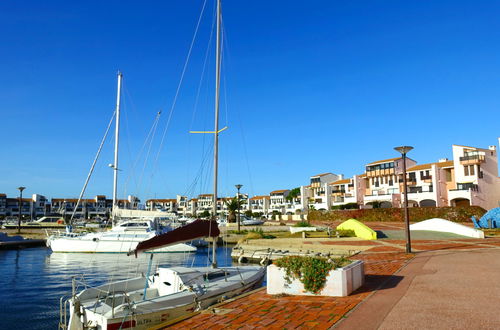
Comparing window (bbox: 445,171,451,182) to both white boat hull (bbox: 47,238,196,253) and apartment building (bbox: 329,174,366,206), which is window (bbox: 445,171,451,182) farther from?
white boat hull (bbox: 47,238,196,253)

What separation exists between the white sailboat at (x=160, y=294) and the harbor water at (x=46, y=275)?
153 cm

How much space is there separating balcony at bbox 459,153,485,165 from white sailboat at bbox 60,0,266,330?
180 ft

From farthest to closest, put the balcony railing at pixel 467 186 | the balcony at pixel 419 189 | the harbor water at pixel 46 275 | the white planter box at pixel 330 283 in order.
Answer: the balcony at pixel 419 189, the balcony railing at pixel 467 186, the harbor water at pixel 46 275, the white planter box at pixel 330 283

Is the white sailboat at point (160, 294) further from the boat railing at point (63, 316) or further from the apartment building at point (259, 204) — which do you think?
the apartment building at point (259, 204)

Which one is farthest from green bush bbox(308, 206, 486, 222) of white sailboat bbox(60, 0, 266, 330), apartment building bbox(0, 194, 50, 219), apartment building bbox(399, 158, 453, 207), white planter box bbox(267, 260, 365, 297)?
apartment building bbox(0, 194, 50, 219)

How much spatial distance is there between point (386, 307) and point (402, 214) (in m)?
47.2

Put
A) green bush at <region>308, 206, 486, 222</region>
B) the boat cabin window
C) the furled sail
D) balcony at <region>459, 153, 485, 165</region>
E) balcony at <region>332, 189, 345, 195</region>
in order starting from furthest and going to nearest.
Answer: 1. balcony at <region>332, 189, 345, 195</region>
2. balcony at <region>459, 153, 485, 165</region>
3. green bush at <region>308, 206, 486, 222</region>
4. the boat cabin window
5. the furled sail

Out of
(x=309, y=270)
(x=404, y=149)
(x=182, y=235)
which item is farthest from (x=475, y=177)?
(x=182, y=235)

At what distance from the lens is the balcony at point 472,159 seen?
5791cm

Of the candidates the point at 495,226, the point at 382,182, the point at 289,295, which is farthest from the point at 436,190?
the point at 289,295

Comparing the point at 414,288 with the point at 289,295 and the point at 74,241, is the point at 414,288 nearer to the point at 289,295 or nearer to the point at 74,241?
the point at 289,295

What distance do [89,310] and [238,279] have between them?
5740 millimetres

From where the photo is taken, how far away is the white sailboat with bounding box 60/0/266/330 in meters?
10.1

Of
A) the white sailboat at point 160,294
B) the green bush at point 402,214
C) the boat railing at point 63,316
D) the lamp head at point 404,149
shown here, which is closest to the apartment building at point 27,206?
the green bush at point 402,214
